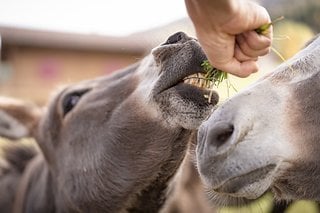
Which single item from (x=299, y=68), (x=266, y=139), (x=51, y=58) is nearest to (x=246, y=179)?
(x=266, y=139)

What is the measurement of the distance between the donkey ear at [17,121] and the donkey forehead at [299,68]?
2.42m

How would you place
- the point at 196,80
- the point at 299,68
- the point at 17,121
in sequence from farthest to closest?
the point at 17,121
the point at 196,80
the point at 299,68

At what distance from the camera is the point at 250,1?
5.84 feet

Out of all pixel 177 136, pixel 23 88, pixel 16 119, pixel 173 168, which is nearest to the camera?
pixel 177 136

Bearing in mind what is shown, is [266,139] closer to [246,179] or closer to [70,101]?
[246,179]

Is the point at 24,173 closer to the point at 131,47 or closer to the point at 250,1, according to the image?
the point at 250,1

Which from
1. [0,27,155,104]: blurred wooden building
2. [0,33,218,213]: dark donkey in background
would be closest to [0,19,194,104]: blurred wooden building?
[0,27,155,104]: blurred wooden building

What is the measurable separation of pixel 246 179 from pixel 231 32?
0.49m

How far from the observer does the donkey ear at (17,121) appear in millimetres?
4070

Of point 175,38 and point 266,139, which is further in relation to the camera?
point 175,38

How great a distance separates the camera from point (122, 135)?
2.90 meters

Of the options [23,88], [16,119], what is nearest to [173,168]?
[16,119]

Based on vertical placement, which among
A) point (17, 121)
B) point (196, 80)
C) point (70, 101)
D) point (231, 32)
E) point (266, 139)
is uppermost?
point (231, 32)

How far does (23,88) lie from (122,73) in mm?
Answer: 7738
